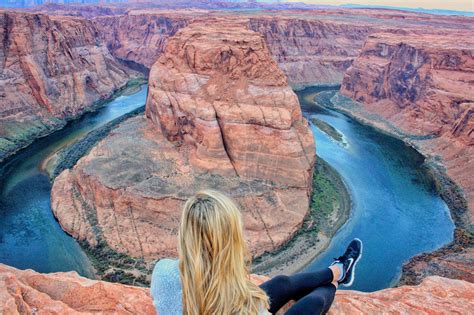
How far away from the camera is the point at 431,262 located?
24891 mm

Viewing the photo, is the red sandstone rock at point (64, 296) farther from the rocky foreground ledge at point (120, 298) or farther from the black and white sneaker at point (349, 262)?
the black and white sneaker at point (349, 262)

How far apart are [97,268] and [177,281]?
22.4 meters

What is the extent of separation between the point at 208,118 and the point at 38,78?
3291cm

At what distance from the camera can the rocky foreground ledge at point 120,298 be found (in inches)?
316

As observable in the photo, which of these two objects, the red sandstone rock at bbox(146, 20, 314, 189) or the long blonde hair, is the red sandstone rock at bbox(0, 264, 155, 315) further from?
the red sandstone rock at bbox(146, 20, 314, 189)

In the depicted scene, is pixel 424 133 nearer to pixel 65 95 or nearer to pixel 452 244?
pixel 452 244

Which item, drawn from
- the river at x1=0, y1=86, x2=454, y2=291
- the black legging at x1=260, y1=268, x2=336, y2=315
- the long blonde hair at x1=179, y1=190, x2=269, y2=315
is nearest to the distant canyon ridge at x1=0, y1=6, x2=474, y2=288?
the river at x1=0, y1=86, x2=454, y2=291

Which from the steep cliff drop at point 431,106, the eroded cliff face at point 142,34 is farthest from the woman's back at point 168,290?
the eroded cliff face at point 142,34

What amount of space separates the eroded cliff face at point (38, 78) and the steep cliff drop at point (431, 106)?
1679 inches

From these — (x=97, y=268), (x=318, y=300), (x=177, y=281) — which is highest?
(x=177, y=281)

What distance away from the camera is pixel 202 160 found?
29.6 m

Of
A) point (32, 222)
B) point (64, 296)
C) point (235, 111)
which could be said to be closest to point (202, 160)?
point (235, 111)

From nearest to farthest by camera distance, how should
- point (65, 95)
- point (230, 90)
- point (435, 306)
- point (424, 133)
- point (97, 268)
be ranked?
point (435, 306)
point (97, 268)
point (230, 90)
point (424, 133)
point (65, 95)

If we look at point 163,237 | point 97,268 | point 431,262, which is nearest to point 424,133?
point 431,262
